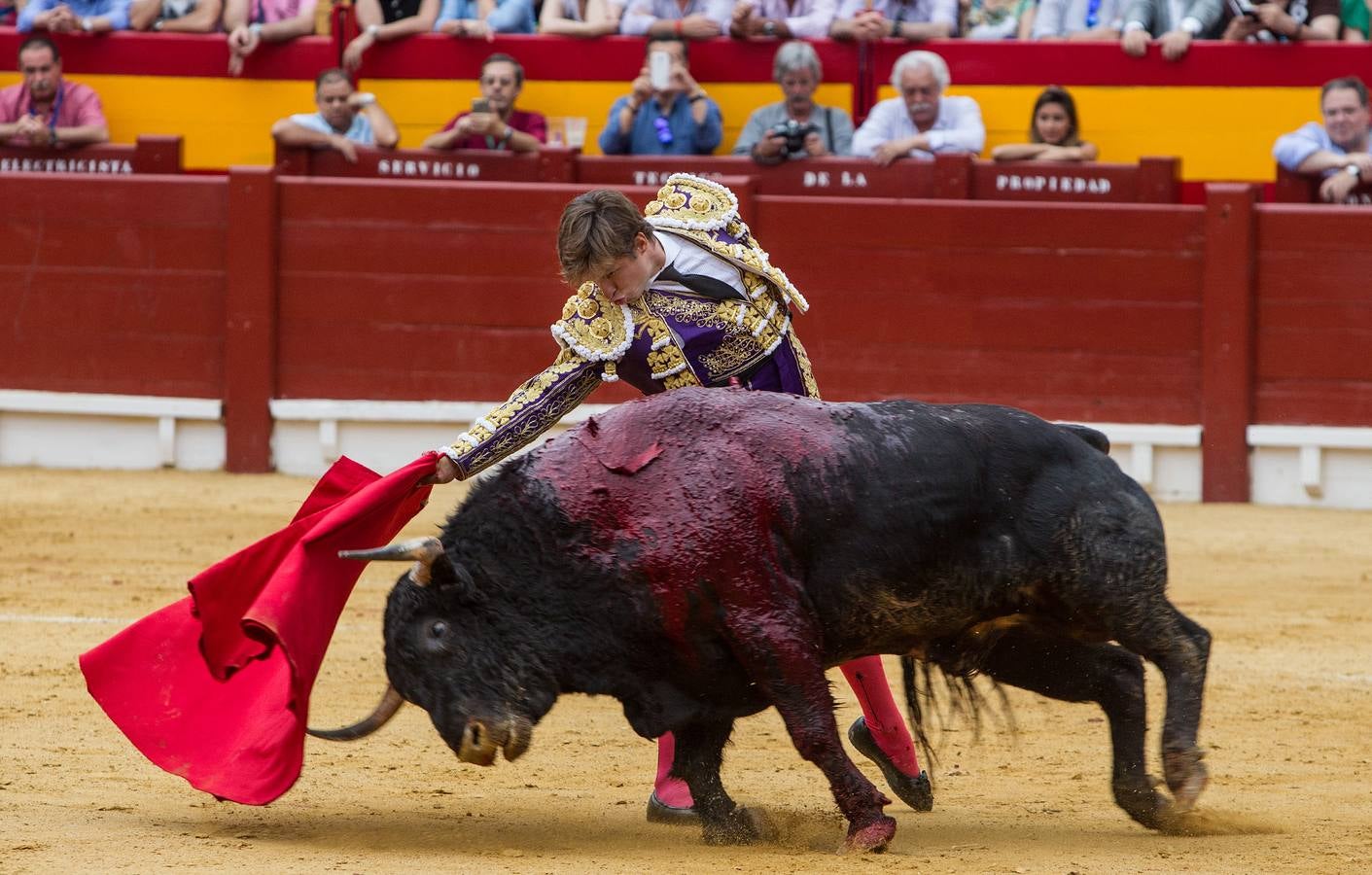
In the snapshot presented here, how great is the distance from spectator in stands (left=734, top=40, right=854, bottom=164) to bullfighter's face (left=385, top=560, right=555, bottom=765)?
4.89m

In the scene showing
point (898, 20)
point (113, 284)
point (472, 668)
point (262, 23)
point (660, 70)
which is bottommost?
point (113, 284)

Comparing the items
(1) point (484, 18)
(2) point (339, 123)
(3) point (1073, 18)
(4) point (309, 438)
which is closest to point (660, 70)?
(1) point (484, 18)

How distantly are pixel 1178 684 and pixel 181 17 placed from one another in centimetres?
697

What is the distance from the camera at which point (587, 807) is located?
4.02 meters

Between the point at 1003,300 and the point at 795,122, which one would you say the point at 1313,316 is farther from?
the point at 795,122

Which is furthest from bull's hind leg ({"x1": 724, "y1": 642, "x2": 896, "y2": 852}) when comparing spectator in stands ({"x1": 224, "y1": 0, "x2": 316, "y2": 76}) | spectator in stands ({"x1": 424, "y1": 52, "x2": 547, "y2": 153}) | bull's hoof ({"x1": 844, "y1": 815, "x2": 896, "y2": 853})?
spectator in stands ({"x1": 224, "y1": 0, "x2": 316, "y2": 76})

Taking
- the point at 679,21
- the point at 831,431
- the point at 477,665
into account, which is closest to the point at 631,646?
the point at 477,665

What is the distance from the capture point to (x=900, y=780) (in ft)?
13.2

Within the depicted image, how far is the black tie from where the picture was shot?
3766mm

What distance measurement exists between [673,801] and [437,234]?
4.82 meters

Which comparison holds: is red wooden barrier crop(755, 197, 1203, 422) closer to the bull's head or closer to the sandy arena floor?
the sandy arena floor

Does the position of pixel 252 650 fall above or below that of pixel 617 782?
above

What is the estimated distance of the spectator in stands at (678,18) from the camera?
341 inches

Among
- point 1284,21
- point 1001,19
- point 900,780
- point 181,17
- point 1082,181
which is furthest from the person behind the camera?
point 181,17
